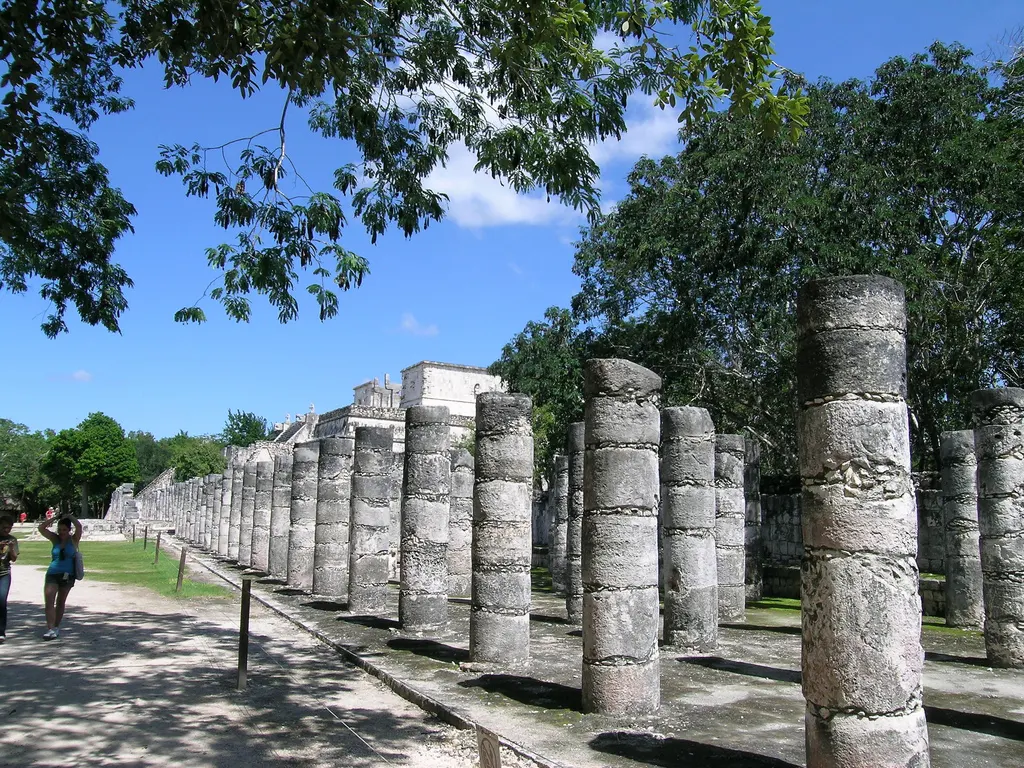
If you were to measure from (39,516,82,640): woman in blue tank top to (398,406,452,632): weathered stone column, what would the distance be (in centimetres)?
412

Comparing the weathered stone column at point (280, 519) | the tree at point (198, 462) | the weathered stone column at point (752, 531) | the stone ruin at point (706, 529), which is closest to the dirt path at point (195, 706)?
the stone ruin at point (706, 529)

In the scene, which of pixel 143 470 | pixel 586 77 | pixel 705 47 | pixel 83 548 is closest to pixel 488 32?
pixel 586 77

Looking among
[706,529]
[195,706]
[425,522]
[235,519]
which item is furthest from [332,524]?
[235,519]

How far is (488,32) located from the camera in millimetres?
8453

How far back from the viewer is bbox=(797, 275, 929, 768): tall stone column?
4.78 metres

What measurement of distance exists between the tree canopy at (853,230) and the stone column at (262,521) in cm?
949

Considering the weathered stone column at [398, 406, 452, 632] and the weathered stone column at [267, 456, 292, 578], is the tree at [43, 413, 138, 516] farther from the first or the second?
the weathered stone column at [398, 406, 452, 632]

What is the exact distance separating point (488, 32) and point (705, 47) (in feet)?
8.55

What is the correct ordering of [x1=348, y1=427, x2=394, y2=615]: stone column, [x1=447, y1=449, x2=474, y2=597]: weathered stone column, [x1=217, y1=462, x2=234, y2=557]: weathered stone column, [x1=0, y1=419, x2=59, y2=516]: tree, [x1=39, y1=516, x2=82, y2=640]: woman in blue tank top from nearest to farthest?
[x1=39, y1=516, x2=82, y2=640]: woman in blue tank top, [x1=348, y1=427, x2=394, y2=615]: stone column, [x1=447, y1=449, x2=474, y2=597]: weathered stone column, [x1=217, y1=462, x2=234, y2=557]: weathered stone column, [x1=0, y1=419, x2=59, y2=516]: tree

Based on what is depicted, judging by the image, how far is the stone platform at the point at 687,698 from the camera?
19.5 feet

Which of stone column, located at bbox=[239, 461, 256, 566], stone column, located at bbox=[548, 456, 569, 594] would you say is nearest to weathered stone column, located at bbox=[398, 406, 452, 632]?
stone column, located at bbox=[548, 456, 569, 594]

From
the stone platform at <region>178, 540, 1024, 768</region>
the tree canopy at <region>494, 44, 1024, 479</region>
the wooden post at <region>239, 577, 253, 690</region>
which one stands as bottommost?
the stone platform at <region>178, 540, 1024, 768</region>

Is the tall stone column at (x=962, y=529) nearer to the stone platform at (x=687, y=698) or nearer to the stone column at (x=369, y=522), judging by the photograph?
the stone platform at (x=687, y=698)

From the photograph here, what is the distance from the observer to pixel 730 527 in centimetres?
1305
